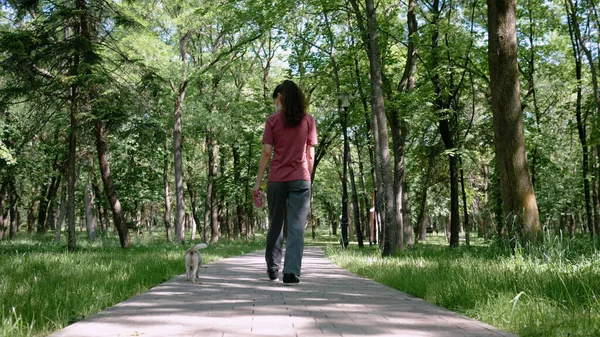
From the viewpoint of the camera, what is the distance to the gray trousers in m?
5.96

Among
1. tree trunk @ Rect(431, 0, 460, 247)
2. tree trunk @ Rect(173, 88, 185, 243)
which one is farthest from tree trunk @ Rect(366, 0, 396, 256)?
tree trunk @ Rect(173, 88, 185, 243)

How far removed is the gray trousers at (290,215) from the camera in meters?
5.96

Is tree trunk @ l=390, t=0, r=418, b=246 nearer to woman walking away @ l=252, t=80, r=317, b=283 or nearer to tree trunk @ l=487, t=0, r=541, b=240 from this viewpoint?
tree trunk @ l=487, t=0, r=541, b=240

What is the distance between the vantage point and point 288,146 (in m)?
6.07

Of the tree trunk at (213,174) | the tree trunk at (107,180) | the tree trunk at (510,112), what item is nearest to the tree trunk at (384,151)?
the tree trunk at (510,112)

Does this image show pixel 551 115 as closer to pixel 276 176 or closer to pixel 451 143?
pixel 451 143

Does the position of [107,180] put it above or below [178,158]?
below

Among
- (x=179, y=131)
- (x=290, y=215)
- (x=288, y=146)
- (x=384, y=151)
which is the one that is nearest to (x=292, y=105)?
(x=288, y=146)

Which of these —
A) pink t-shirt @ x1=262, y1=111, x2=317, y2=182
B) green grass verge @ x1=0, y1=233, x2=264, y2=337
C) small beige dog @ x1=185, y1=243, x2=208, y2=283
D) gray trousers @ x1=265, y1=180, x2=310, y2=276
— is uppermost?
pink t-shirt @ x1=262, y1=111, x2=317, y2=182

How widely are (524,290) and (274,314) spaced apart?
220 cm

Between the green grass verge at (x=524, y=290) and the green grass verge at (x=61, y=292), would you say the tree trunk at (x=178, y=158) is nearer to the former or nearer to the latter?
the green grass verge at (x=61, y=292)

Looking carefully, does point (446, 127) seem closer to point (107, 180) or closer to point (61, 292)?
point (107, 180)

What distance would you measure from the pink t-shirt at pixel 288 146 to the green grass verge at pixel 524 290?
6.18ft

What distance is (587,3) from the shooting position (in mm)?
20531
